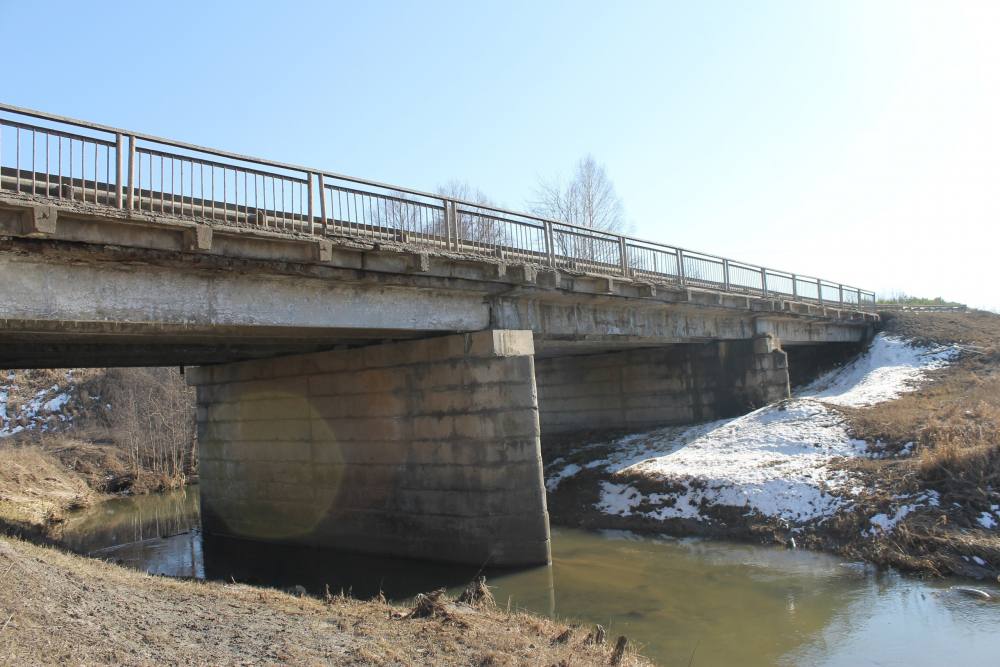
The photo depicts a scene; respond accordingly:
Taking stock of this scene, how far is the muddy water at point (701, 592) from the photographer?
8.98 m

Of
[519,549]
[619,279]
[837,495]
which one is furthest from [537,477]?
[837,495]

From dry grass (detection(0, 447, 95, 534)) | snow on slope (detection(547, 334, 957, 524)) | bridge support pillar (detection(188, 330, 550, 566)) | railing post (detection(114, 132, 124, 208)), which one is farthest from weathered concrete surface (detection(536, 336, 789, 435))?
Answer: railing post (detection(114, 132, 124, 208))

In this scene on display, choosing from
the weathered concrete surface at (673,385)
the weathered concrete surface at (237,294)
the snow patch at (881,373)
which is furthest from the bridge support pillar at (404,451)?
the snow patch at (881,373)

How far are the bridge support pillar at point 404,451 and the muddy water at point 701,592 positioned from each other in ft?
2.20

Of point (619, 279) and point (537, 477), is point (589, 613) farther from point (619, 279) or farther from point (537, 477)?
point (619, 279)

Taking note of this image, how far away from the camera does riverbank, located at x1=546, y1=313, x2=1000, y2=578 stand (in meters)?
13.1

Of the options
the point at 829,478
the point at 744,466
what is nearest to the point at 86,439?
the point at 744,466

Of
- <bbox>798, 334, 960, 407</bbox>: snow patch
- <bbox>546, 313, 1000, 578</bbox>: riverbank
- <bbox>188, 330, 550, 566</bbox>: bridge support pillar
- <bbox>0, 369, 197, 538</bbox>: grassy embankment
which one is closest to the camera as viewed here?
<bbox>546, 313, 1000, 578</bbox>: riverbank

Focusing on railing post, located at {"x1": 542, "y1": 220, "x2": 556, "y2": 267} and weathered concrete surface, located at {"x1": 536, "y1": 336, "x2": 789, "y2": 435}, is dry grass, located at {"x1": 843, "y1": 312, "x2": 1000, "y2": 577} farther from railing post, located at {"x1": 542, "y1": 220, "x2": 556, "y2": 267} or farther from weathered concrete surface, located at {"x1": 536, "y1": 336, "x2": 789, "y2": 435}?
railing post, located at {"x1": 542, "y1": 220, "x2": 556, "y2": 267}

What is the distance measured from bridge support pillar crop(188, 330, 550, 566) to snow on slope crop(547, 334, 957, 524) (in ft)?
18.8

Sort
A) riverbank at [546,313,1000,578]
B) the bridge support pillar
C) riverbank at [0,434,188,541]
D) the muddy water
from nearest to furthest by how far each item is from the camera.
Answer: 1. the muddy water
2. riverbank at [546,313,1000,578]
3. the bridge support pillar
4. riverbank at [0,434,188,541]

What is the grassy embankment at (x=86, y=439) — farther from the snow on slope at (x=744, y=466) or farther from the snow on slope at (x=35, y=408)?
the snow on slope at (x=744, y=466)

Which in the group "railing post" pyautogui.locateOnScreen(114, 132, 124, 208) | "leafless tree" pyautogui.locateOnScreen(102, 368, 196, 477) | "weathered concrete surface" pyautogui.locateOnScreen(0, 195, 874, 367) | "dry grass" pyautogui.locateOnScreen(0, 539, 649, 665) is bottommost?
"dry grass" pyautogui.locateOnScreen(0, 539, 649, 665)

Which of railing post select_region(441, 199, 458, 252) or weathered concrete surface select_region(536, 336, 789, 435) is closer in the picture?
railing post select_region(441, 199, 458, 252)
